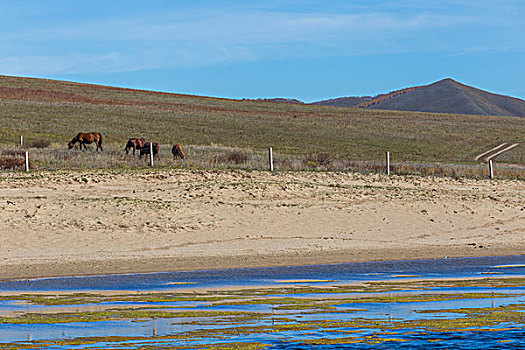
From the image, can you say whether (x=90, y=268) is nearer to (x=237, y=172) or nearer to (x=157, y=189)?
(x=157, y=189)

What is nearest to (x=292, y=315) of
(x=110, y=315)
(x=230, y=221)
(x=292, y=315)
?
(x=292, y=315)

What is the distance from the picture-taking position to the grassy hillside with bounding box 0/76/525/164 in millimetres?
56594

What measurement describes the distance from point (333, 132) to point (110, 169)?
42855 mm

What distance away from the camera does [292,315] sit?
10.2 metres

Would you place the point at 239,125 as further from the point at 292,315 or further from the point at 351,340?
the point at 351,340

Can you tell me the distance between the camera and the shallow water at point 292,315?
855cm

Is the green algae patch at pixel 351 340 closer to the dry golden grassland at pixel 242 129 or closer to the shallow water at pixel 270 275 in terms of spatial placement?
the shallow water at pixel 270 275

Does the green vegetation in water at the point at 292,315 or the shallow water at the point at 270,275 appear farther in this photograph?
the shallow water at the point at 270,275

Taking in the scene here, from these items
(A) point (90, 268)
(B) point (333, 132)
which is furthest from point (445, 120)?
(A) point (90, 268)

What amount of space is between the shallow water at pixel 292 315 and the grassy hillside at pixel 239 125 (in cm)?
3245

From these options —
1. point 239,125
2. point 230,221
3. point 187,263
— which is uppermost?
point 239,125

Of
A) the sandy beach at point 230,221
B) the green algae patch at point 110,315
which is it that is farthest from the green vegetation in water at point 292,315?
the sandy beach at point 230,221

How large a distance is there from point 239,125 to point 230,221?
167 ft

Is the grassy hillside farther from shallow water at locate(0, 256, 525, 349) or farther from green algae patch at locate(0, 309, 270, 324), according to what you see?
green algae patch at locate(0, 309, 270, 324)
